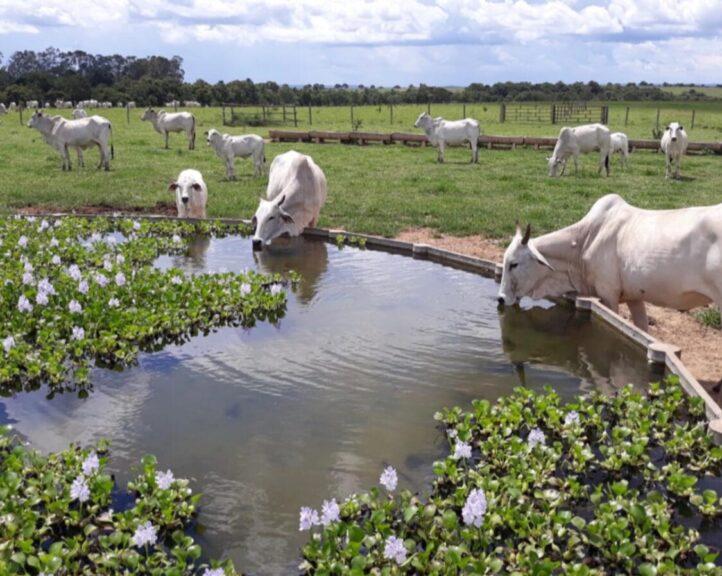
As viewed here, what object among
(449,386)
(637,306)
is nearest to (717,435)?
(449,386)

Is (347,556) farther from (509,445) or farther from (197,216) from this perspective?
(197,216)

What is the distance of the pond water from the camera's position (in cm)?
552

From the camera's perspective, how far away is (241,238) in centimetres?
1375

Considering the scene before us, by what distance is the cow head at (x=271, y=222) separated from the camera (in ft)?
42.2

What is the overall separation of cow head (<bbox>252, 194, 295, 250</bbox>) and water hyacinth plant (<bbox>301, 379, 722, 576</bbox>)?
7075 millimetres

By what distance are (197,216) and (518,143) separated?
65.7 ft

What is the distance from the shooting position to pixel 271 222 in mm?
13055

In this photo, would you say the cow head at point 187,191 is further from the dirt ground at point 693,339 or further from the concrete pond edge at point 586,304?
the dirt ground at point 693,339

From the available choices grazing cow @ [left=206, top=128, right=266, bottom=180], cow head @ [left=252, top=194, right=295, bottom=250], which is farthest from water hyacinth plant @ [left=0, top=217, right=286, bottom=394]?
grazing cow @ [left=206, top=128, right=266, bottom=180]

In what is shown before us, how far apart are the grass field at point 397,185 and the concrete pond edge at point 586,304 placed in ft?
3.73

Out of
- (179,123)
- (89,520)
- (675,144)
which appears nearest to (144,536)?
(89,520)

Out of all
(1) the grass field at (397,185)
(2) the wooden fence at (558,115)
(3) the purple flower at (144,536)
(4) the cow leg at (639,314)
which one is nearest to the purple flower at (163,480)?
(3) the purple flower at (144,536)

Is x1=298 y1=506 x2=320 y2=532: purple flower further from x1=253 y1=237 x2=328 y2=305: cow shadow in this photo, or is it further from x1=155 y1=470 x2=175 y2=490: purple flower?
x1=253 y1=237 x2=328 y2=305: cow shadow

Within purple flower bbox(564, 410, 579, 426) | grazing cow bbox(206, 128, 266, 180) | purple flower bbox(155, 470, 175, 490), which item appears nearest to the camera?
purple flower bbox(155, 470, 175, 490)
